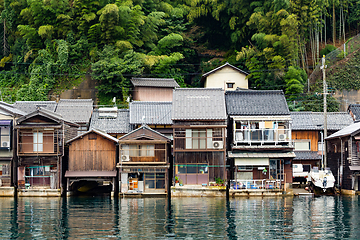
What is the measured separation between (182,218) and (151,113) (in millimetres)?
22171

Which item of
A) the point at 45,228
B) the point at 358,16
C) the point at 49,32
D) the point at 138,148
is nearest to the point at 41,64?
the point at 49,32

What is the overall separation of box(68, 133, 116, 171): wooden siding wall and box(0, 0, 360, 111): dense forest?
59.9 ft

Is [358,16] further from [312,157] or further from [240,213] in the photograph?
[240,213]

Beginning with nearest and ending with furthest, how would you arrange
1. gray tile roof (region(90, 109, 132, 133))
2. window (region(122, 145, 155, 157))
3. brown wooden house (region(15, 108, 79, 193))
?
window (region(122, 145, 155, 157)) < brown wooden house (region(15, 108, 79, 193)) < gray tile roof (region(90, 109, 132, 133))

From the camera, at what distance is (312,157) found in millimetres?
49375

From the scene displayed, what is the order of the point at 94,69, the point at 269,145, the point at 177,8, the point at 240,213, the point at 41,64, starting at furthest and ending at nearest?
the point at 177,8 → the point at 41,64 → the point at 94,69 → the point at 269,145 → the point at 240,213

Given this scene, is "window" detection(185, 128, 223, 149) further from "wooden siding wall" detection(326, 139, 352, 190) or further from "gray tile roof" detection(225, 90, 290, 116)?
"wooden siding wall" detection(326, 139, 352, 190)

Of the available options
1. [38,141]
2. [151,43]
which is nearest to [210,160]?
[38,141]

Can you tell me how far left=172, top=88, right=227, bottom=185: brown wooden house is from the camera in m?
41.0

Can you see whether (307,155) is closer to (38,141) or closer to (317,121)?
(317,121)

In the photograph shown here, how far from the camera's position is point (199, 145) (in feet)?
135

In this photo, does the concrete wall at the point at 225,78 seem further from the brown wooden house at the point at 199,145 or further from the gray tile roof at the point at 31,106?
the brown wooden house at the point at 199,145

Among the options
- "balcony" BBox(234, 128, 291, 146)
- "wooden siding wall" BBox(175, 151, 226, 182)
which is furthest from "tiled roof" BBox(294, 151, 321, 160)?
"wooden siding wall" BBox(175, 151, 226, 182)

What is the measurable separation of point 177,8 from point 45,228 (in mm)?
52734
